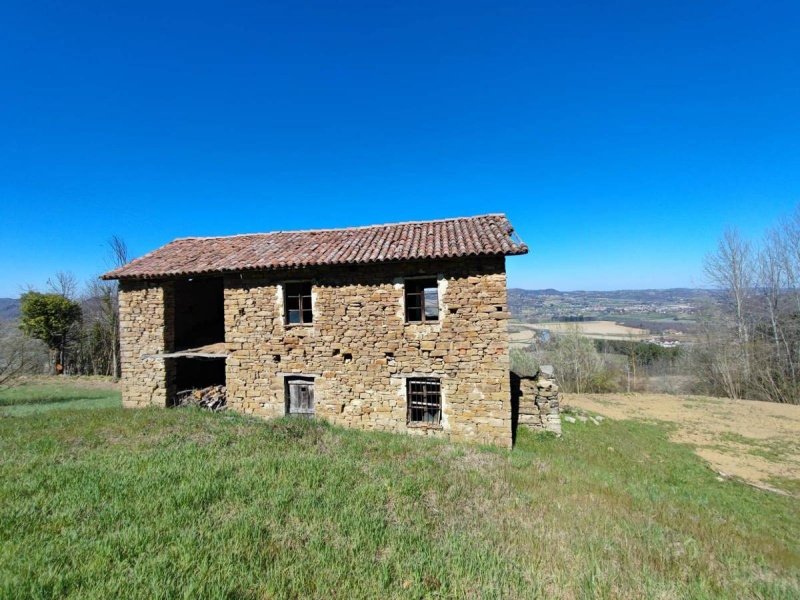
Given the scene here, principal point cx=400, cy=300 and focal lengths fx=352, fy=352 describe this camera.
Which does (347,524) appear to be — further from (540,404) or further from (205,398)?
(205,398)

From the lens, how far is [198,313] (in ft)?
48.7

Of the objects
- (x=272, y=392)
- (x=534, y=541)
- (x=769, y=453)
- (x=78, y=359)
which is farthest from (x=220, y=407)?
(x=78, y=359)

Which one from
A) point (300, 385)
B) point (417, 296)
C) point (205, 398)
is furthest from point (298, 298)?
point (205, 398)

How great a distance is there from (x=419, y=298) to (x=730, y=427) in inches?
657

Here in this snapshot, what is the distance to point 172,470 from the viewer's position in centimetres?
619

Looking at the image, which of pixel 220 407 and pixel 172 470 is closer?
pixel 172 470

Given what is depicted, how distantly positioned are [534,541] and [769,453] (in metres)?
14.8

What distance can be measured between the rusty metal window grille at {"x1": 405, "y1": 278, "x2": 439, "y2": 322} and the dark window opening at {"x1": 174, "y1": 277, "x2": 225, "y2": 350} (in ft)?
26.9

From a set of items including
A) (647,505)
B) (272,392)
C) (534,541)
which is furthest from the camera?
(272,392)

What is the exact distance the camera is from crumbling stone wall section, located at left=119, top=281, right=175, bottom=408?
13.0 metres

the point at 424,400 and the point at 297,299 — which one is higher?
the point at 297,299

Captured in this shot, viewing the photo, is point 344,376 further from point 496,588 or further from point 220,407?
point 496,588

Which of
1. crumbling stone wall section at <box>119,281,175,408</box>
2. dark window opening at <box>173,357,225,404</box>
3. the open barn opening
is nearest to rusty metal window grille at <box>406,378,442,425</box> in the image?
the open barn opening

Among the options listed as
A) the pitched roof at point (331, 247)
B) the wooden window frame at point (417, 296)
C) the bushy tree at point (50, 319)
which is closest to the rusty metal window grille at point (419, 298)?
the wooden window frame at point (417, 296)
